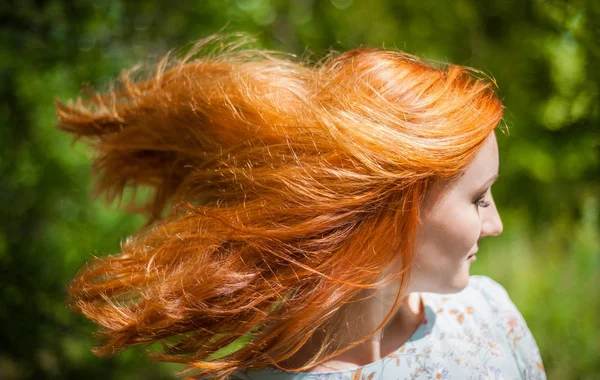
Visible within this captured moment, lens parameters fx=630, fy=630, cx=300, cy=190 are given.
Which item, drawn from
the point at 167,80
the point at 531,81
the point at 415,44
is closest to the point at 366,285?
the point at 167,80

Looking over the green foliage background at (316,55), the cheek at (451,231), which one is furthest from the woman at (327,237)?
the green foliage background at (316,55)

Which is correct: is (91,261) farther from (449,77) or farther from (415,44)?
(415,44)

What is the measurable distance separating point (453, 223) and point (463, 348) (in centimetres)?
23

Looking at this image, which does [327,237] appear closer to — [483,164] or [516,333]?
[483,164]

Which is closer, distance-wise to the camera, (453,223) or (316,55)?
(453,223)

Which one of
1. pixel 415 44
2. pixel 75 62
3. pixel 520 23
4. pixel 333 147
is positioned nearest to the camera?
pixel 333 147

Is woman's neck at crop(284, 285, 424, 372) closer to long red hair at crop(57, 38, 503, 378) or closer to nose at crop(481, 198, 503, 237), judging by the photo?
long red hair at crop(57, 38, 503, 378)

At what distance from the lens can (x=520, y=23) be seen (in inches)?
56.5

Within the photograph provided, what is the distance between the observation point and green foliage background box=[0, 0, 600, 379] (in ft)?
4.73

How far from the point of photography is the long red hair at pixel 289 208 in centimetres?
89

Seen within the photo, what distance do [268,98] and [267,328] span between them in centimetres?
36

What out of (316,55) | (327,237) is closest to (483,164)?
(327,237)

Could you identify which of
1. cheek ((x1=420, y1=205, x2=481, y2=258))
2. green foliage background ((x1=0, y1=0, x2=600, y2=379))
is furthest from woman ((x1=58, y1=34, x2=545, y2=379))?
green foliage background ((x1=0, y1=0, x2=600, y2=379))

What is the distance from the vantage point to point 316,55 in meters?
1.42
